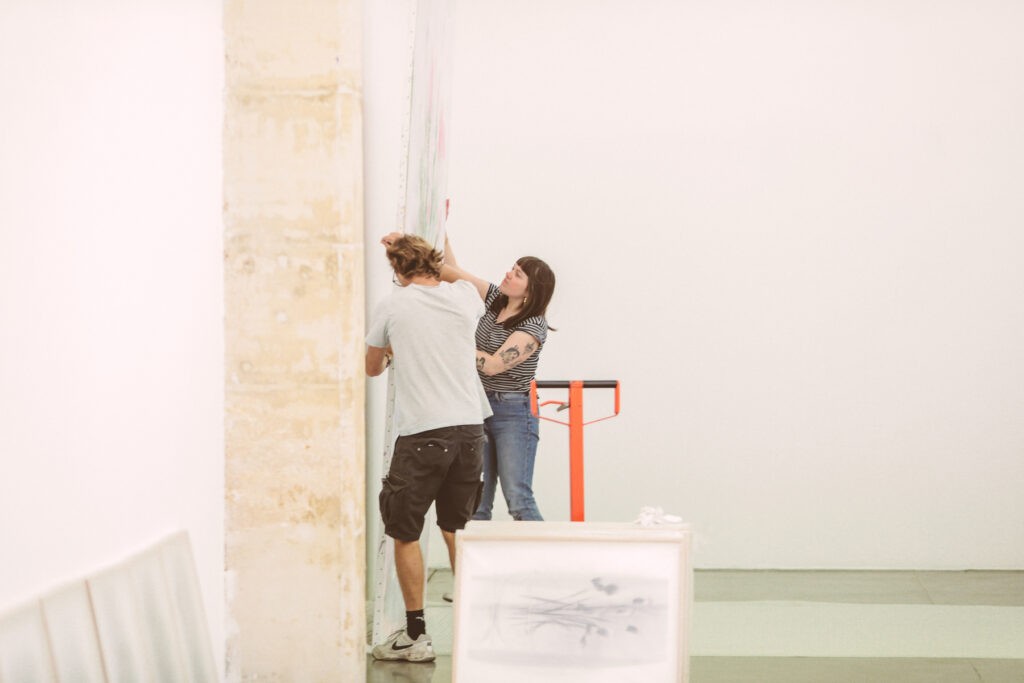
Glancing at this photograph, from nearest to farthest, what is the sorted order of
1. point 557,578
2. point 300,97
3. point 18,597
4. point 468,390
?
1. point 18,597
2. point 557,578
3. point 300,97
4. point 468,390

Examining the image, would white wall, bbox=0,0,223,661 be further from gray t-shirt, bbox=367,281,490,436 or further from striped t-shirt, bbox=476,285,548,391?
striped t-shirt, bbox=476,285,548,391

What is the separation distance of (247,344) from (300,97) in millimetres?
705

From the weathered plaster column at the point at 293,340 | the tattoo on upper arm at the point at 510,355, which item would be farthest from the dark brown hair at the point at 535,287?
the weathered plaster column at the point at 293,340

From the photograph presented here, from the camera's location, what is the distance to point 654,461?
5.33 m

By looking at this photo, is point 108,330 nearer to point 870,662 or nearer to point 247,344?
point 247,344

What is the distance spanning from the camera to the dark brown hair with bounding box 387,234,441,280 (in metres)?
3.76

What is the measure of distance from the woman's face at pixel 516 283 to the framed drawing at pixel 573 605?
1474 millimetres

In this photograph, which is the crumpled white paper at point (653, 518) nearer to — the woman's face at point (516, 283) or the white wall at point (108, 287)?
the white wall at point (108, 287)

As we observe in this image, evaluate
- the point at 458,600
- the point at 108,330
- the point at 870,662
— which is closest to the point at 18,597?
the point at 108,330

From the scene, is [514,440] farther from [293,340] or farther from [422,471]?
[293,340]

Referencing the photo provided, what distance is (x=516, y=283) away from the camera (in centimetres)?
441

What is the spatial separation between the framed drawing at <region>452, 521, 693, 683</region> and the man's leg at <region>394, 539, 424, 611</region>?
2.63 feet

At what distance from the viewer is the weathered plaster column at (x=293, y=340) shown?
329 cm

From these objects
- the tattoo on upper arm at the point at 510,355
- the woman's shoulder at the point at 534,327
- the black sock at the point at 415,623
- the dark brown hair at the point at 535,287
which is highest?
the dark brown hair at the point at 535,287
